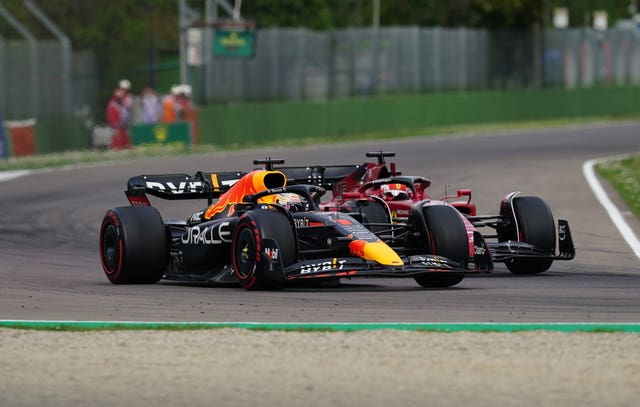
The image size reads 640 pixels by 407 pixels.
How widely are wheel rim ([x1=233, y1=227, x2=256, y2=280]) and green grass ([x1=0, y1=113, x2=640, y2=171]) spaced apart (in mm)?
19344

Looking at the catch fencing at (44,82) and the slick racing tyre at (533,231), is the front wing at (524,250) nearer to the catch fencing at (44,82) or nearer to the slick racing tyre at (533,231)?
the slick racing tyre at (533,231)

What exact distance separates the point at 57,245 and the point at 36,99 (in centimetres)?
1759

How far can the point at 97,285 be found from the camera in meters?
13.9

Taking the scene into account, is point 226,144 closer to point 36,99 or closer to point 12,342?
point 36,99

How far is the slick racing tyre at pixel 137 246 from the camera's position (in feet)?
45.2

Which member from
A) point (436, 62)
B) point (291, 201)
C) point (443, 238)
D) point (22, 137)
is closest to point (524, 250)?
point (443, 238)

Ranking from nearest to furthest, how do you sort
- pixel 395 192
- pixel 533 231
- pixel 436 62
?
pixel 533 231
pixel 395 192
pixel 436 62

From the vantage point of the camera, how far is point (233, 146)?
3919cm

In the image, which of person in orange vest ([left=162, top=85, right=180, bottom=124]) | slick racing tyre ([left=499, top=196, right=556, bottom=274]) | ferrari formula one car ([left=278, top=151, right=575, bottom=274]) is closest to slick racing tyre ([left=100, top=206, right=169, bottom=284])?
ferrari formula one car ([left=278, top=151, right=575, bottom=274])

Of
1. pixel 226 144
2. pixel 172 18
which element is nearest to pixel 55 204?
pixel 226 144

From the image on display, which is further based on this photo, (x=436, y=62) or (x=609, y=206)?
(x=436, y=62)

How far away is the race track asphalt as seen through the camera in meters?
11.5

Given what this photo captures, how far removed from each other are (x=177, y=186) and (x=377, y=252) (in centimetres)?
316

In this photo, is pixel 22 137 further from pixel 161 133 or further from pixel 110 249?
pixel 110 249
